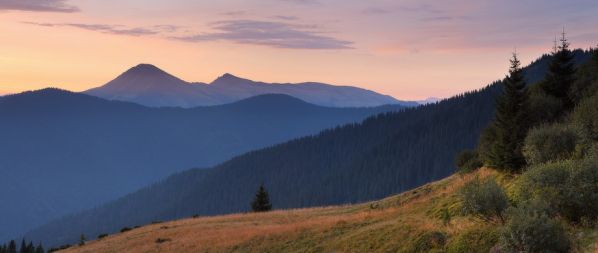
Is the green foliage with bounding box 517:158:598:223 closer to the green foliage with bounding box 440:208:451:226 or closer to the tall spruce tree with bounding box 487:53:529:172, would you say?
the green foliage with bounding box 440:208:451:226

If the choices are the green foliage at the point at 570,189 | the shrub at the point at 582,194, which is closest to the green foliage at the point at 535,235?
the green foliage at the point at 570,189

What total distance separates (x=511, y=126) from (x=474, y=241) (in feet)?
57.9

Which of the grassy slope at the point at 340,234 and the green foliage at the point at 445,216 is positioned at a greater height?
the green foliage at the point at 445,216

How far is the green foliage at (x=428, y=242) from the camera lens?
19.8m

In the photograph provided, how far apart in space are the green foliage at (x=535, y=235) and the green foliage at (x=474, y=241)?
229cm

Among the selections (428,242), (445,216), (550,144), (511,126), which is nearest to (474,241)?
(428,242)

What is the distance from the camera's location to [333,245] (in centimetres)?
2561

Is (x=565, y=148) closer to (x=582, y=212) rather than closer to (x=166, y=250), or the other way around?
(x=582, y=212)

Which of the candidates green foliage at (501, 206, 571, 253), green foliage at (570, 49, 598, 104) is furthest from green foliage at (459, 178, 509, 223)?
green foliage at (570, 49, 598, 104)

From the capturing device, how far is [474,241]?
716 inches

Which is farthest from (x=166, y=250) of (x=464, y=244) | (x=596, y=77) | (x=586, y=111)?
(x=596, y=77)

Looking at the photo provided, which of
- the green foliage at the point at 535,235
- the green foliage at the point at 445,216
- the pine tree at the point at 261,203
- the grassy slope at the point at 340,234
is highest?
the green foliage at the point at 535,235

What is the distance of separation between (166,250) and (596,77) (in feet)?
150

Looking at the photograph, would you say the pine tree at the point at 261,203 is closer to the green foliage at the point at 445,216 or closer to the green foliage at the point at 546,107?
the green foliage at the point at 546,107
